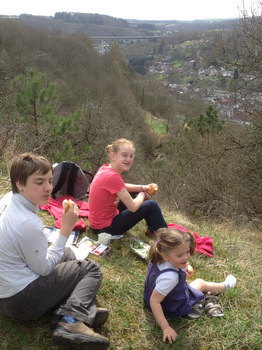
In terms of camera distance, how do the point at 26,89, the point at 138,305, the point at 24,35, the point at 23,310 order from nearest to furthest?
the point at 23,310 < the point at 138,305 < the point at 26,89 < the point at 24,35

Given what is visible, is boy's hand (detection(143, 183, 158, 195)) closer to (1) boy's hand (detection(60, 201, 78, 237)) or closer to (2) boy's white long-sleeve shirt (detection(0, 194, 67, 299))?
(1) boy's hand (detection(60, 201, 78, 237))

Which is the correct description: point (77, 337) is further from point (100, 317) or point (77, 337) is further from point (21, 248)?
point (21, 248)

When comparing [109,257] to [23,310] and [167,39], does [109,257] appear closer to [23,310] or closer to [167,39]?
[23,310]

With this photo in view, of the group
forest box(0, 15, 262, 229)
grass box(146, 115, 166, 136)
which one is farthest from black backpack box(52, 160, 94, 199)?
grass box(146, 115, 166, 136)

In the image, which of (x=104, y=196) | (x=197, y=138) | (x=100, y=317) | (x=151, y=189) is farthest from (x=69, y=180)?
(x=197, y=138)

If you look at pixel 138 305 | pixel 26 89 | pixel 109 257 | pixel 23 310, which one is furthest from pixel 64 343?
pixel 26 89

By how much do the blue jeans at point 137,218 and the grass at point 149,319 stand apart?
212 millimetres

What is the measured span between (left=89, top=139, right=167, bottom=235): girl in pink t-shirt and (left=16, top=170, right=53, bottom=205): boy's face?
1.08m

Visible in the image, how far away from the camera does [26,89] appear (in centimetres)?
789

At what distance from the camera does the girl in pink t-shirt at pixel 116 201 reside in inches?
111

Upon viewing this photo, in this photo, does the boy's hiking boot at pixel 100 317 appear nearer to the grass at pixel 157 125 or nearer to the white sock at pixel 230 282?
the white sock at pixel 230 282

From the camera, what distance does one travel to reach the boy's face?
5.69ft

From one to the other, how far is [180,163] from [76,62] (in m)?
22.6

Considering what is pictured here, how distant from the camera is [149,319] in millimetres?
2111
